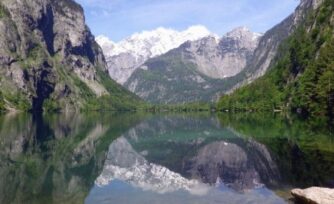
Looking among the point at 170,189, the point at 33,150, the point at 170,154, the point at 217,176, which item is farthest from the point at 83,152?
the point at 170,189

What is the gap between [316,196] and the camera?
26.7 meters

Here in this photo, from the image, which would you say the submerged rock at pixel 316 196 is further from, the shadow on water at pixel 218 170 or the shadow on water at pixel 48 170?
the shadow on water at pixel 48 170

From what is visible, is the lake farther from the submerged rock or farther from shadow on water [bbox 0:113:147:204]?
the submerged rock

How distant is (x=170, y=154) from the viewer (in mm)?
64875

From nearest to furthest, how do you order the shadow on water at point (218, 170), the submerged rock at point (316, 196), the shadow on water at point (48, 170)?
the submerged rock at point (316, 196) < the shadow on water at point (218, 170) < the shadow on water at point (48, 170)

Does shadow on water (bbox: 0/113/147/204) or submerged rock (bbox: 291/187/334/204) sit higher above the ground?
submerged rock (bbox: 291/187/334/204)

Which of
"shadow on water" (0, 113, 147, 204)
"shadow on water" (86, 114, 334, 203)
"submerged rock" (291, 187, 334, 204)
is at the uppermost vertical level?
"submerged rock" (291, 187, 334, 204)

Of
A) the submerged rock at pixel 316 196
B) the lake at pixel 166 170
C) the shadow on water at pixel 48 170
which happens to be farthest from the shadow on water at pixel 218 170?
the submerged rock at pixel 316 196

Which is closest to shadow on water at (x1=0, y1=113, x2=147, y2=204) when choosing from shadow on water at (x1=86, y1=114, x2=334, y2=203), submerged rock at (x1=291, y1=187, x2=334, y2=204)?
shadow on water at (x1=86, y1=114, x2=334, y2=203)

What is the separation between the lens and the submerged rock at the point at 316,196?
84.9 ft

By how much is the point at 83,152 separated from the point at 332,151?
1296 inches

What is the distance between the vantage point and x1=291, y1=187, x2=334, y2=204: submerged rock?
2588cm

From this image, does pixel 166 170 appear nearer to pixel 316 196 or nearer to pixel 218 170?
pixel 218 170

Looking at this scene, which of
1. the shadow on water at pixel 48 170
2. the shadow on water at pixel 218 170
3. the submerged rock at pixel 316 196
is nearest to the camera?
the submerged rock at pixel 316 196
